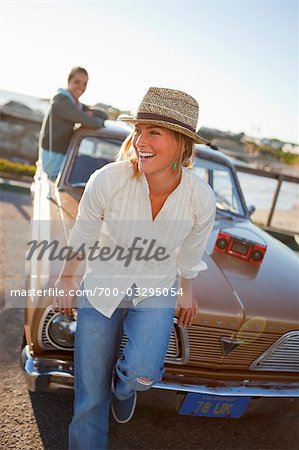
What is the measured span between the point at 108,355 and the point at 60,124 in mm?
2737

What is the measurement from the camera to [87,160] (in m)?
3.89

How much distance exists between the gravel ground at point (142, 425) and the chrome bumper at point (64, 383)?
89mm

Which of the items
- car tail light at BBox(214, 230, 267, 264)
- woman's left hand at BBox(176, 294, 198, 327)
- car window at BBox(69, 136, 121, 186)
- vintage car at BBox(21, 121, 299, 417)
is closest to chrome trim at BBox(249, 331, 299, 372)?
vintage car at BBox(21, 121, 299, 417)

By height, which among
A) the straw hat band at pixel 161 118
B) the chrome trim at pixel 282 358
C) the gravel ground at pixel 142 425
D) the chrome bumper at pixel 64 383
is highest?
the straw hat band at pixel 161 118

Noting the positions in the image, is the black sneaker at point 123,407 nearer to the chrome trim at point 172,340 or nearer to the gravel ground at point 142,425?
the gravel ground at point 142,425

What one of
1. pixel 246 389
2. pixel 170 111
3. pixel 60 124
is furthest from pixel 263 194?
pixel 170 111

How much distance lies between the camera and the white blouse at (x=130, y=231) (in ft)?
6.53

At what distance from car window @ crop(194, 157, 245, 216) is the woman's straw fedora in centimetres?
225

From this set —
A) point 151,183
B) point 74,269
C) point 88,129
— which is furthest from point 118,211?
point 88,129

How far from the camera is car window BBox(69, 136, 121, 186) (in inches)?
148

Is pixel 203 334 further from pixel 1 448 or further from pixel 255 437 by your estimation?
pixel 1 448

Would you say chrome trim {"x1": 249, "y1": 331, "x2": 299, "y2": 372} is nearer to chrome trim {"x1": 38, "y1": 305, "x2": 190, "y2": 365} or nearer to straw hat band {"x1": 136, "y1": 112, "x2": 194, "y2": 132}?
chrome trim {"x1": 38, "y1": 305, "x2": 190, "y2": 365}

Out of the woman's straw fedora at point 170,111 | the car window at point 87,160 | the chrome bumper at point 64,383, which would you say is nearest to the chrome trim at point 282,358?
the chrome bumper at point 64,383

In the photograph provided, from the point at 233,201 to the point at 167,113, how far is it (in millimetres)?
2449
